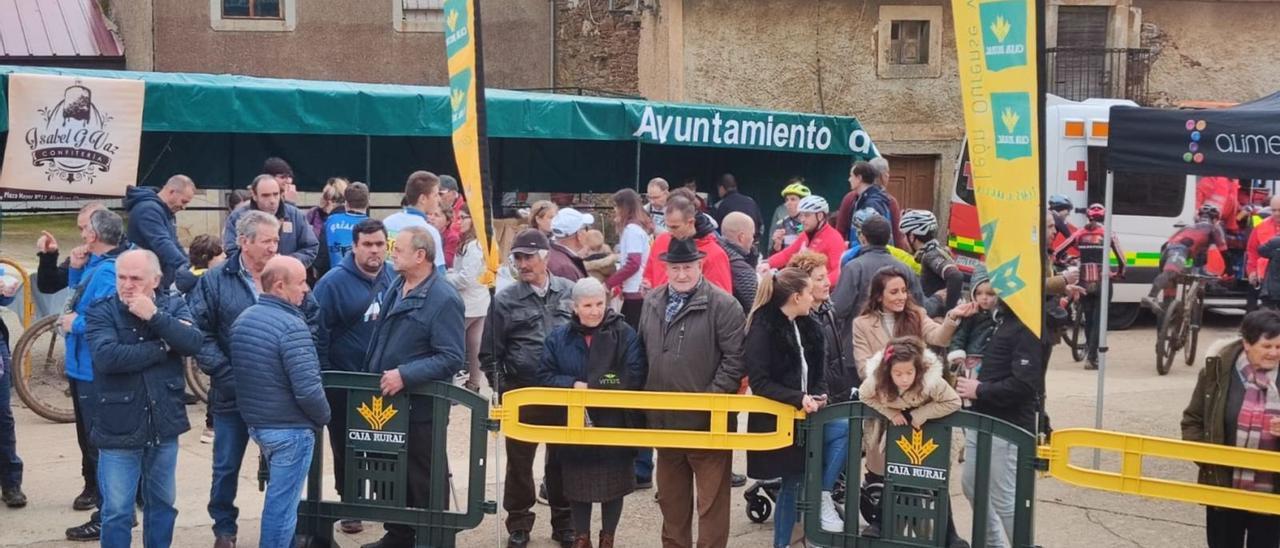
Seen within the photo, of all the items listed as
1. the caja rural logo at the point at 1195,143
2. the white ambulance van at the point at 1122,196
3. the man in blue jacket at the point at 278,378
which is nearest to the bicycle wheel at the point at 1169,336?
the white ambulance van at the point at 1122,196

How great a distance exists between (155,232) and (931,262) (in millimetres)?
5349

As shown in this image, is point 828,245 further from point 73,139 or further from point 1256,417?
point 73,139

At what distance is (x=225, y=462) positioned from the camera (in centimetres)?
734

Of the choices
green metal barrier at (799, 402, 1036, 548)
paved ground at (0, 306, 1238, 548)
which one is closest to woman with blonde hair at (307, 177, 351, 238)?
paved ground at (0, 306, 1238, 548)

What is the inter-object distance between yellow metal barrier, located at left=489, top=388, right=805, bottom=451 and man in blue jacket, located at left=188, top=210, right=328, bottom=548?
1303 mm

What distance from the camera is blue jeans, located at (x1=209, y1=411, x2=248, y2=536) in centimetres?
734

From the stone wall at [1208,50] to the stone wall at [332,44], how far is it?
1057 cm

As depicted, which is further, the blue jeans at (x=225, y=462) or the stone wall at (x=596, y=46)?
the stone wall at (x=596, y=46)

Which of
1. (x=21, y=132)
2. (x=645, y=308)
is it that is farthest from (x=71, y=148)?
(x=645, y=308)

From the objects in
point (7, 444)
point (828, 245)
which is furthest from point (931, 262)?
point (7, 444)

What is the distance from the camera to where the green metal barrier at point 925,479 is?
652cm

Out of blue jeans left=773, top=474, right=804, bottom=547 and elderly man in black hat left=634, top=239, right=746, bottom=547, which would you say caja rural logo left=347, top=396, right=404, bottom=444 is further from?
blue jeans left=773, top=474, right=804, bottom=547

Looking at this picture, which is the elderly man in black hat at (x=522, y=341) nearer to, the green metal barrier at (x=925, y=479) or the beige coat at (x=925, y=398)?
the green metal barrier at (x=925, y=479)

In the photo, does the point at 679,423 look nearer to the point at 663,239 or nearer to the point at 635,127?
the point at 663,239
